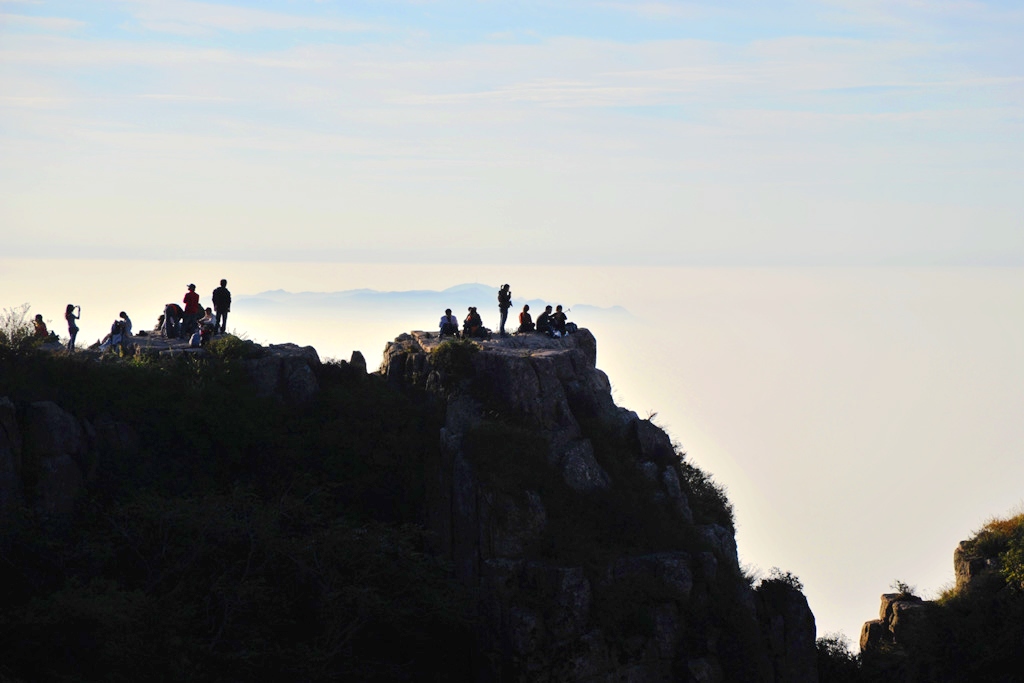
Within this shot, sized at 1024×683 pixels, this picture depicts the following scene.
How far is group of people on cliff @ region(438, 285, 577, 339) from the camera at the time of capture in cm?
5950

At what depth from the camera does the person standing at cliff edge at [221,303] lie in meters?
57.5

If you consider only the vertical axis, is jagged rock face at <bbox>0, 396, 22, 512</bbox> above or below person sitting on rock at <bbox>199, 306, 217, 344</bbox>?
below

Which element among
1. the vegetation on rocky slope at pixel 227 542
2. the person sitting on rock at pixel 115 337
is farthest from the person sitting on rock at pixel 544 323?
the person sitting on rock at pixel 115 337

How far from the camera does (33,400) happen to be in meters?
50.3

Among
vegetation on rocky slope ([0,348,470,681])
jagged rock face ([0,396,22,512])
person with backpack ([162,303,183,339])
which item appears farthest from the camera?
person with backpack ([162,303,183,339])

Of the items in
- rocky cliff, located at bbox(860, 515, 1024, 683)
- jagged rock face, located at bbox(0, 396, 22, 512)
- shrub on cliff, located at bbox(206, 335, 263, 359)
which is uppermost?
shrub on cliff, located at bbox(206, 335, 263, 359)

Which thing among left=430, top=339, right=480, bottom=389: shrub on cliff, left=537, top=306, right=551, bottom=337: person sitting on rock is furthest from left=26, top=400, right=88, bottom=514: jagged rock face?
left=537, top=306, right=551, bottom=337: person sitting on rock

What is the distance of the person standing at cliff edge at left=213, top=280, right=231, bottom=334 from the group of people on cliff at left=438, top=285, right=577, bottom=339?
29.1 feet

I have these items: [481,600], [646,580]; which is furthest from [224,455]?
[646,580]

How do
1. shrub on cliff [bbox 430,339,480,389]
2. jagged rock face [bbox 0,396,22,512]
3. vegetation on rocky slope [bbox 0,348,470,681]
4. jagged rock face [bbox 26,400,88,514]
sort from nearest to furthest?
vegetation on rocky slope [bbox 0,348,470,681] < jagged rock face [bbox 0,396,22,512] < jagged rock face [bbox 26,400,88,514] < shrub on cliff [bbox 430,339,480,389]

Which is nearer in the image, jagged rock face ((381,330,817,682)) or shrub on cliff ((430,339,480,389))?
jagged rock face ((381,330,817,682))

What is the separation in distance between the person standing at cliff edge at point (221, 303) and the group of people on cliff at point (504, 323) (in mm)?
8869

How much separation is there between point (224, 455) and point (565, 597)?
46.2 ft

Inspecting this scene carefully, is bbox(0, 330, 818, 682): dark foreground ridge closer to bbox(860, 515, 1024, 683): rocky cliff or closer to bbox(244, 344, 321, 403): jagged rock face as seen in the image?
bbox(244, 344, 321, 403): jagged rock face
